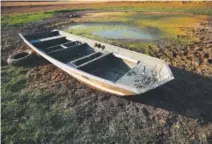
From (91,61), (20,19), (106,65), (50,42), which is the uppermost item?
(91,61)

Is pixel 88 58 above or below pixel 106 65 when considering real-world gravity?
above

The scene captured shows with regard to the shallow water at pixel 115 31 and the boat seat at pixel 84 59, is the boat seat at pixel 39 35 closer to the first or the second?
the shallow water at pixel 115 31

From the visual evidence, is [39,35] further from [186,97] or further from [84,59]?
[186,97]

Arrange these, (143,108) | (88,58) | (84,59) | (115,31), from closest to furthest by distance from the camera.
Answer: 1. (143,108)
2. (84,59)
3. (88,58)
4. (115,31)

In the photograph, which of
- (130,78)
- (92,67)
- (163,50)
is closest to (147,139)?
(130,78)

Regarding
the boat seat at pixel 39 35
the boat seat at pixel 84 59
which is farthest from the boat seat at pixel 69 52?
the boat seat at pixel 39 35

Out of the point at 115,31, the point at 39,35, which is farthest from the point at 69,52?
the point at 115,31

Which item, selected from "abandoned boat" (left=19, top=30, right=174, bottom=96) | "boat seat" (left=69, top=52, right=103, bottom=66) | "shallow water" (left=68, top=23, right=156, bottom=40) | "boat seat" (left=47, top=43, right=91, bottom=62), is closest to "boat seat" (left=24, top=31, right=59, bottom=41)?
"abandoned boat" (left=19, top=30, right=174, bottom=96)
